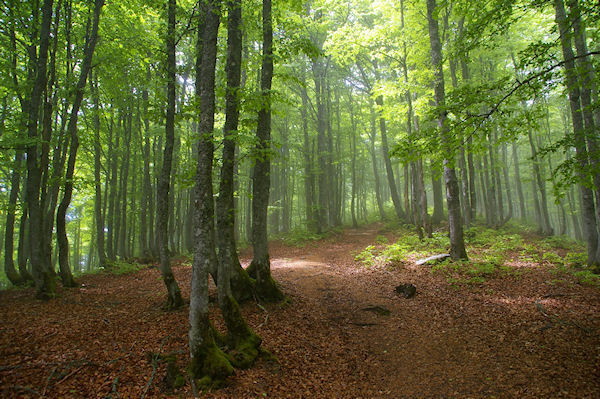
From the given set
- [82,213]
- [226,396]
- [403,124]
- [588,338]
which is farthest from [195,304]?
[82,213]

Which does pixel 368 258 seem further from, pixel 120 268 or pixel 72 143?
pixel 72 143

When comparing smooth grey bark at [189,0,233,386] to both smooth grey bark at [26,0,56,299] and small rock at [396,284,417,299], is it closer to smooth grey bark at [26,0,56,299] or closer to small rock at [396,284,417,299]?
small rock at [396,284,417,299]

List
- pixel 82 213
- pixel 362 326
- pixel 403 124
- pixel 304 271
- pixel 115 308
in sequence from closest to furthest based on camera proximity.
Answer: pixel 362 326 < pixel 115 308 < pixel 304 271 < pixel 403 124 < pixel 82 213

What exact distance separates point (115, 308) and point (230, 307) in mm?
4226

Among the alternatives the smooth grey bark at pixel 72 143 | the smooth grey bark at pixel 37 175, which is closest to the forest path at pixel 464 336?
the smooth grey bark at pixel 37 175

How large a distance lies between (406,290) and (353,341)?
9.50ft

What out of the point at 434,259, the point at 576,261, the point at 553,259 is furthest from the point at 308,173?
the point at 576,261

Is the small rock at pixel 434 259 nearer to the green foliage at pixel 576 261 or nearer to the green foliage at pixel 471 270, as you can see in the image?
the green foliage at pixel 471 270

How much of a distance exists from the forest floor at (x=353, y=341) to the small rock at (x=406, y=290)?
0.81ft

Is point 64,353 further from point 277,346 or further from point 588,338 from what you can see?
point 588,338

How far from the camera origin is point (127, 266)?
14016mm

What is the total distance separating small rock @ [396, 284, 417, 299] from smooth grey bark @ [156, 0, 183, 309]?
6151mm

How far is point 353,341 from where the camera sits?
6500mm

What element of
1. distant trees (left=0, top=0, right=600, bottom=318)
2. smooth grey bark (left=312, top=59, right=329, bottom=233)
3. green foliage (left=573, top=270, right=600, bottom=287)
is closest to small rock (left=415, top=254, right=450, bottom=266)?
distant trees (left=0, top=0, right=600, bottom=318)
